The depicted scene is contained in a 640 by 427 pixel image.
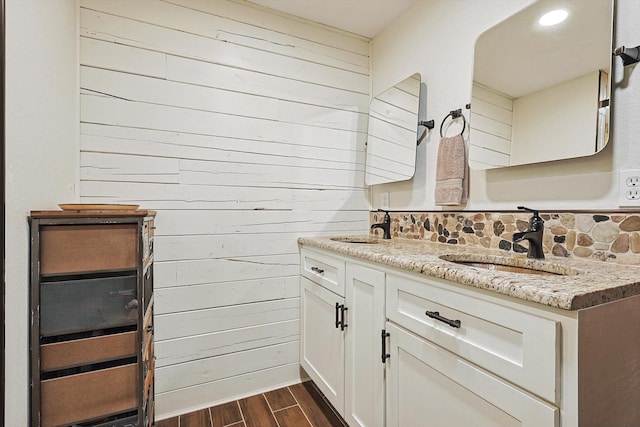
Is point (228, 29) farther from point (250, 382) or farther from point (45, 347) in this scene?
point (250, 382)

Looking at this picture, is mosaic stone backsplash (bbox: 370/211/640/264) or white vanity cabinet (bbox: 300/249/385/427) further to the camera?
white vanity cabinet (bbox: 300/249/385/427)

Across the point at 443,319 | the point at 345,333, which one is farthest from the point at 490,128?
the point at 345,333

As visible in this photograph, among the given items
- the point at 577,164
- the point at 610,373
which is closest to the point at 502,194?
the point at 577,164

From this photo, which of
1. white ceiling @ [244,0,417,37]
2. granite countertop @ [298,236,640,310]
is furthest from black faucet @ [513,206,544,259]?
white ceiling @ [244,0,417,37]

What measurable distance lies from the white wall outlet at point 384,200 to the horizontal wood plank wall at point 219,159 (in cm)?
25

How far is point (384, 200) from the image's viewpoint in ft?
7.08

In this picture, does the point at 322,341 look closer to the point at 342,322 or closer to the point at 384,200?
the point at 342,322

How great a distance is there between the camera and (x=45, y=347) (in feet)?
3.41

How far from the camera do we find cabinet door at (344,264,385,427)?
48.4 inches

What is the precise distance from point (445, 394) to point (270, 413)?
1.17 meters

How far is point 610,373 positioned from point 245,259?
162cm

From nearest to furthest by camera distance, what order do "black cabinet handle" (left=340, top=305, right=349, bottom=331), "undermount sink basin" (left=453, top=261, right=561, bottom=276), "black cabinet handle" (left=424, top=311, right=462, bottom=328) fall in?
"black cabinet handle" (left=424, top=311, right=462, bottom=328)
"undermount sink basin" (left=453, top=261, right=561, bottom=276)
"black cabinet handle" (left=340, top=305, right=349, bottom=331)

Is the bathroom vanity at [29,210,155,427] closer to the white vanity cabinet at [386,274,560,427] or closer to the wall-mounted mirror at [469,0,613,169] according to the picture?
the white vanity cabinet at [386,274,560,427]

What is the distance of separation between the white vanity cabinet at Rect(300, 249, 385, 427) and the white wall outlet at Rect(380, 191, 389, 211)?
0.64 metres
